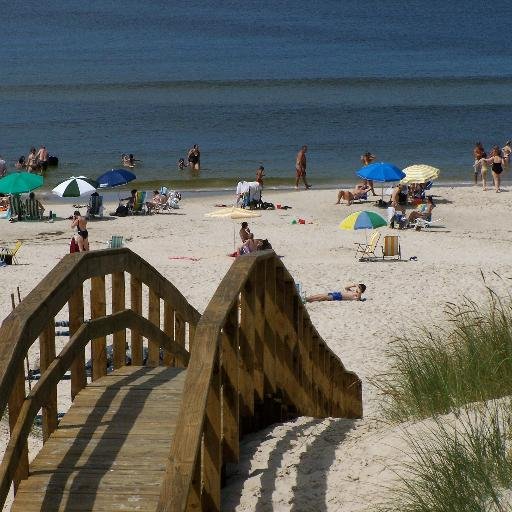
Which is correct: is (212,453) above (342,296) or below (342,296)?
above

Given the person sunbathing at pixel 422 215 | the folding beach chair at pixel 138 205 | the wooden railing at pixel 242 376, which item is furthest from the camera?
the folding beach chair at pixel 138 205

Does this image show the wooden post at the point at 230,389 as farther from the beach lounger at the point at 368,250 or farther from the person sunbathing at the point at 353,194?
the person sunbathing at the point at 353,194

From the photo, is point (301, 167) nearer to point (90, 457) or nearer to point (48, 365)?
point (48, 365)

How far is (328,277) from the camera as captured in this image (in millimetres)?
18516

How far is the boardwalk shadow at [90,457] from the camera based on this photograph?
4098 mm

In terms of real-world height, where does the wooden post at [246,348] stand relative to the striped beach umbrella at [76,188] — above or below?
above

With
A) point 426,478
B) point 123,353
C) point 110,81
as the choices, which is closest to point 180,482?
point 426,478

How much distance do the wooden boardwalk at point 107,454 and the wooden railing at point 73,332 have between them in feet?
0.35

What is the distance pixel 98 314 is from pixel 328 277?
42.8 ft

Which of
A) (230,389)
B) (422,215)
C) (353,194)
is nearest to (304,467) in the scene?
(230,389)

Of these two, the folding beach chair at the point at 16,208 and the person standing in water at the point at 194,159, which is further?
the person standing in water at the point at 194,159

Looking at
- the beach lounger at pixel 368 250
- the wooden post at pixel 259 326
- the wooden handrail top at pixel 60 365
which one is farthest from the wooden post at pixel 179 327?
the beach lounger at pixel 368 250

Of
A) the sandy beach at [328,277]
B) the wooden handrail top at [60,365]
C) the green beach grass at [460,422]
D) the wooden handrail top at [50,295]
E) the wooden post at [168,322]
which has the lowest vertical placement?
the sandy beach at [328,277]

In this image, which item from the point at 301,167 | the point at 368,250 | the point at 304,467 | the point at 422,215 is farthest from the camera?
the point at 301,167
